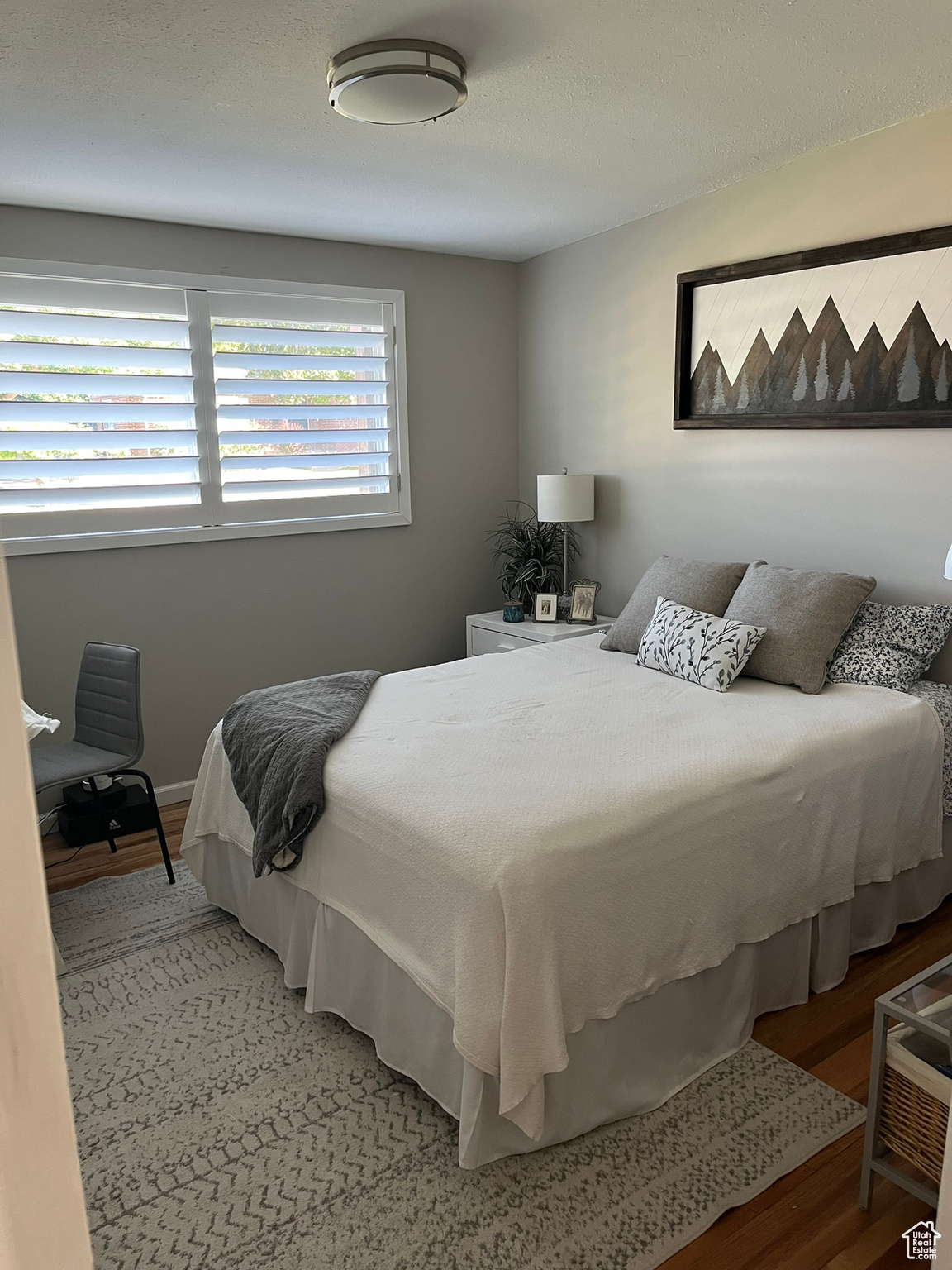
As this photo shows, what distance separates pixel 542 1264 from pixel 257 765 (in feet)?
4.80

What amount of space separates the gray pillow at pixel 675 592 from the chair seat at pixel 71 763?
1.93m

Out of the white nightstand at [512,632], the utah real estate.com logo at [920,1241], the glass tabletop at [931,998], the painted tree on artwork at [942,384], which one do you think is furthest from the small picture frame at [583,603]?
the utah real estate.com logo at [920,1241]

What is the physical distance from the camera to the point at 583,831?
2.08 m

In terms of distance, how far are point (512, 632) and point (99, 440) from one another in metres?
2.01

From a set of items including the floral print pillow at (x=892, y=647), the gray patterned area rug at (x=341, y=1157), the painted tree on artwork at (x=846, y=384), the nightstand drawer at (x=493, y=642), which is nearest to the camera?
the gray patterned area rug at (x=341, y=1157)

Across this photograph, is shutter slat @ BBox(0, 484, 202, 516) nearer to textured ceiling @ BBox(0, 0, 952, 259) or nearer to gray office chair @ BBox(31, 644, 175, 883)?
gray office chair @ BBox(31, 644, 175, 883)

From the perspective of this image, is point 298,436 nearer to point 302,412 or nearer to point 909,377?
point 302,412

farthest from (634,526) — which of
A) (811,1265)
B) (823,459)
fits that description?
(811,1265)

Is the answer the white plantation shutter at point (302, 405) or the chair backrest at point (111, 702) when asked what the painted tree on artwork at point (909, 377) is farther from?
the chair backrest at point (111, 702)

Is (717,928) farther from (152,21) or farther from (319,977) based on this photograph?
(152,21)

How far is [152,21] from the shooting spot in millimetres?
2145

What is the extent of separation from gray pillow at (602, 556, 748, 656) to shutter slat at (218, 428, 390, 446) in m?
1.63

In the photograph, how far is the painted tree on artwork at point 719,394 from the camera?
12.6ft

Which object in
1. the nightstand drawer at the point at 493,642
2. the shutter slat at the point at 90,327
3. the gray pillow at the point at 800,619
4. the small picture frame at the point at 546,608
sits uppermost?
the shutter slat at the point at 90,327
